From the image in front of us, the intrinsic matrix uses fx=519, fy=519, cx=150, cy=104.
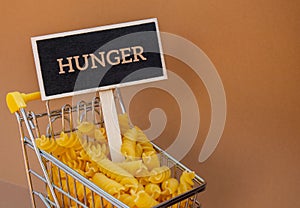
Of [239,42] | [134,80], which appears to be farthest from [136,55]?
[239,42]

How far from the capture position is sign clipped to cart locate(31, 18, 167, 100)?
960 millimetres

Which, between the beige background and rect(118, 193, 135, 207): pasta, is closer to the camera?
rect(118, 193, 135, 207): pasta

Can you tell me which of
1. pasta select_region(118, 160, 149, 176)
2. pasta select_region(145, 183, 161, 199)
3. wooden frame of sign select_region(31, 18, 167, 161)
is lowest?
pasta select_region(145, 183, 161, 199)

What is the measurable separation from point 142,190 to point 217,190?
550 millimetres

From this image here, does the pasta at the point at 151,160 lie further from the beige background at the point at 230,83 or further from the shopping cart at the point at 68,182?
the beige background at the point at 230,83

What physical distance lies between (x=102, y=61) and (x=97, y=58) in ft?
0.04

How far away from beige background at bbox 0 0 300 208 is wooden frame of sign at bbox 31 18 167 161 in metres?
0.32

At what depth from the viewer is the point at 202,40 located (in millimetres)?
1378

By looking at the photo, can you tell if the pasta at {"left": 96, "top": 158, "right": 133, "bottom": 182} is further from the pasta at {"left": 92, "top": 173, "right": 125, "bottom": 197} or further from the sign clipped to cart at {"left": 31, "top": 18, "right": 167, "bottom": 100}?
the sign clipped to cart at {"left": 31, "top": 18, "right": 167, "bottom": 100}

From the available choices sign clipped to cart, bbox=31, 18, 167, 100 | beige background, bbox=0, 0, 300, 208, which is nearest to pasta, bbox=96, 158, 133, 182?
sign clipped to cart, bbox=31, 18, 167, 100

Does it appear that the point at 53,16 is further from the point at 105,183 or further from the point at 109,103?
the point at 105,183

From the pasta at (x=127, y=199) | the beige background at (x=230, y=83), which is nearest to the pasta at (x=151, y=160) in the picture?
the pasta at (x=127, y=199)

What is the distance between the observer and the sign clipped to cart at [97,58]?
3.15ft

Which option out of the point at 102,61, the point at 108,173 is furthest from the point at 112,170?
the point at 102,61
